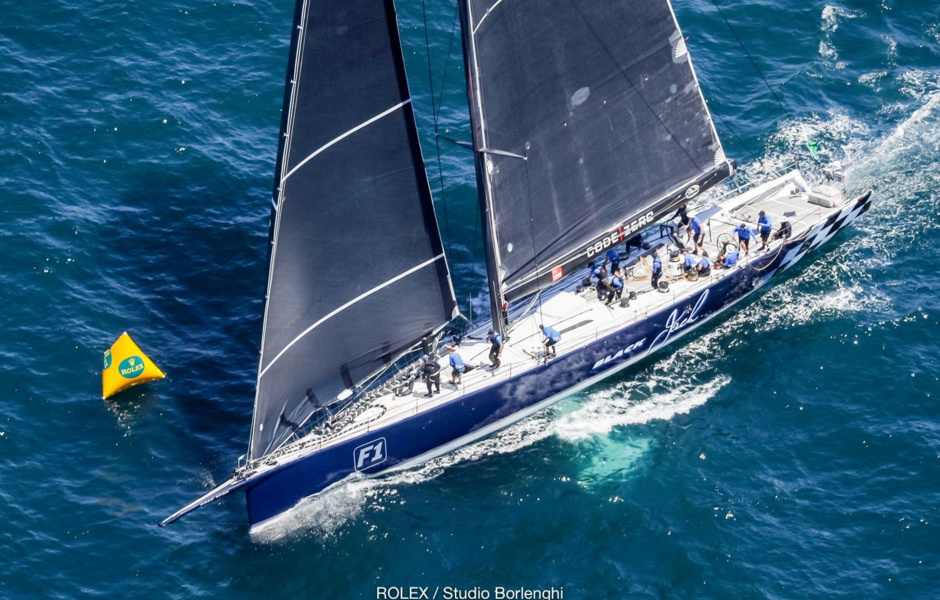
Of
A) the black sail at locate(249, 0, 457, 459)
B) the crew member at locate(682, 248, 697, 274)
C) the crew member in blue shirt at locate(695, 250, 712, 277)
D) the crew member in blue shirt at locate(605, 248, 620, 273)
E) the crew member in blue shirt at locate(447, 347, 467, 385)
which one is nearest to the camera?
the black sail at locate(249, 0, 457, 459)

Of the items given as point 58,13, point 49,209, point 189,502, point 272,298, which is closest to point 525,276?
point 272,298

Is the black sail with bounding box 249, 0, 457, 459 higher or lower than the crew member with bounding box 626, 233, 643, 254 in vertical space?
lower

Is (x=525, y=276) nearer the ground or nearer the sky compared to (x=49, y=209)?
nearer the ground

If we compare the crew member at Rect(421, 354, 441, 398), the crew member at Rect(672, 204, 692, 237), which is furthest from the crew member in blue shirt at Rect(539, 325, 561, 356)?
Answer: the crew member at Rect(672, 204, 692, 237)

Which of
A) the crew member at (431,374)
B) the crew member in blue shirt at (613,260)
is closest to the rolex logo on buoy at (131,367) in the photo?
the crew member at (431,374)

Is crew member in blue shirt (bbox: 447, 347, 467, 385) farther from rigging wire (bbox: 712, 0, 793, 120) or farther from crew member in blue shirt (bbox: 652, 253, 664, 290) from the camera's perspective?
rigging wire (bbox: 712, 0, 793, 120)

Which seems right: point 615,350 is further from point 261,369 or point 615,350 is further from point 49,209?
point 49,209
